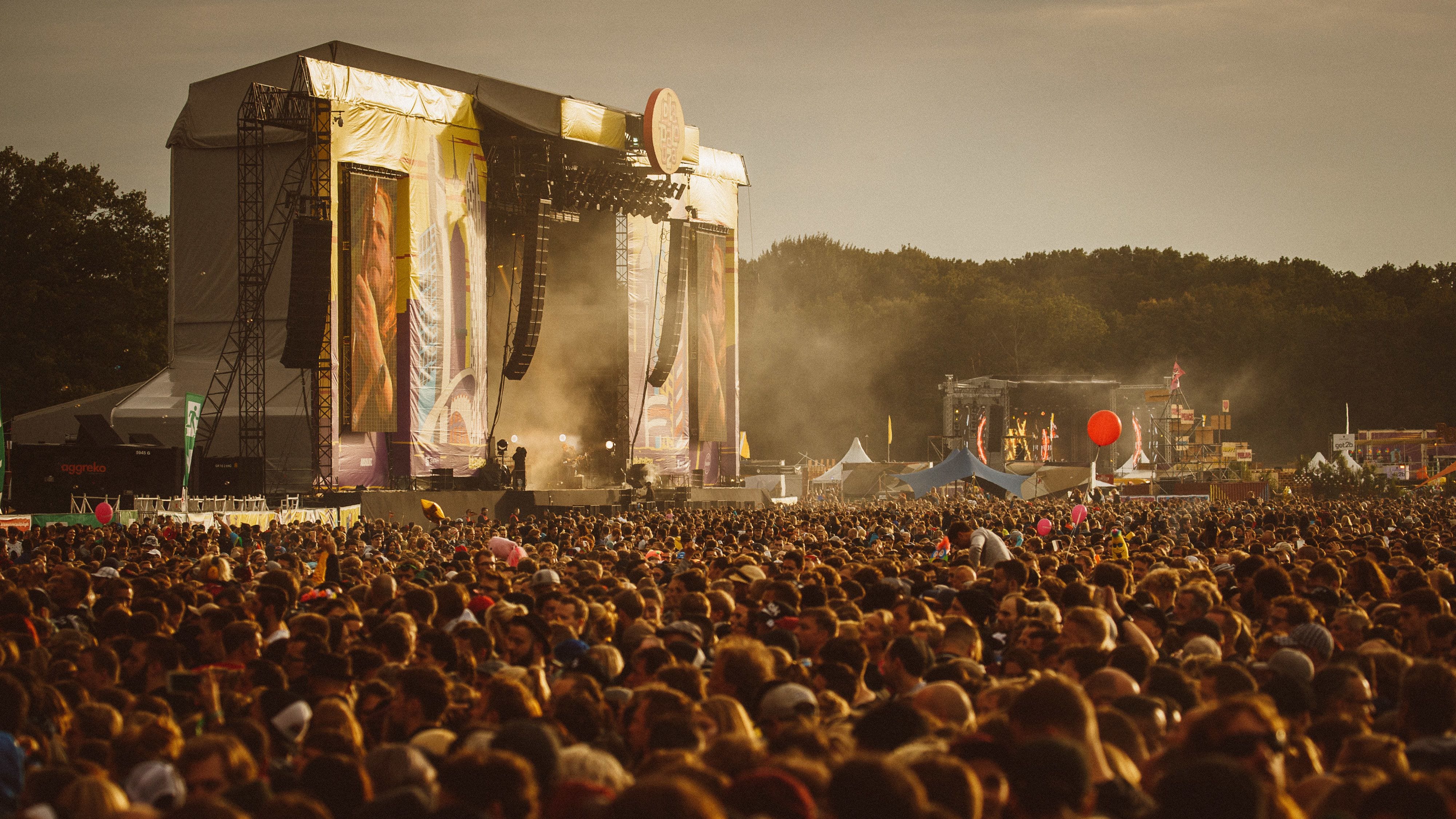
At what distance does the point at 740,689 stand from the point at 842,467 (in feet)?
159

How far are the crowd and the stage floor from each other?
16474mm

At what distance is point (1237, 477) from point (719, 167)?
19986 millimetres

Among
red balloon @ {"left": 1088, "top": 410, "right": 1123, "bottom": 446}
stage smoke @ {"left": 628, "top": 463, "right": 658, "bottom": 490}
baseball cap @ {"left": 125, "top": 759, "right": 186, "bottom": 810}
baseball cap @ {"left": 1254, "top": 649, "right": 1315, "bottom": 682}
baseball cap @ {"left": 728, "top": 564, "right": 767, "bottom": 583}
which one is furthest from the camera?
stage smoke @ {"left": 628, "top": 463, "right": 658, "bottom": 490}

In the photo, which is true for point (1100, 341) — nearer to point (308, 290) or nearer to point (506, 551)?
point (308, 290)

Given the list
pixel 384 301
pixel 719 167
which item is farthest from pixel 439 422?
pixel 719 167

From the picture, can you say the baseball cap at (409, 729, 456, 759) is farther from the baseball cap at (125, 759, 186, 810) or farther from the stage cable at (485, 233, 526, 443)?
the stage cable at (485, 233, 526, 443)

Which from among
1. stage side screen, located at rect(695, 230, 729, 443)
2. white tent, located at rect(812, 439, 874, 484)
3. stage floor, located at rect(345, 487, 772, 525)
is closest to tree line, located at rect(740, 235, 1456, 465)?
white tent, located at rect(812, 439, 874, 484)

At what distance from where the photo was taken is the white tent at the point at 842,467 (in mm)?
52188

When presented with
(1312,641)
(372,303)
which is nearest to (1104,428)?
(372,303)

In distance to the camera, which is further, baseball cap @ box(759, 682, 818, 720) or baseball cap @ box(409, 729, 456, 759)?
baseball cap @ box(759, 682, 818, 720)

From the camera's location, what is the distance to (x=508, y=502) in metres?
30.3

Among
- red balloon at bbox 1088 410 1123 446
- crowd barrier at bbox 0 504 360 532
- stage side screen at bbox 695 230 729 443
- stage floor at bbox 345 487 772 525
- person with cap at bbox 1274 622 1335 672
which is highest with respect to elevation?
stage side screen at bbox 695 230 729 443

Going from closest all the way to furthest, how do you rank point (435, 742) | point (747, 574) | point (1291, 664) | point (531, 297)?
1. point (435, 742)
2. point (1291, 664)
3. point (747, 574)
4. point (531, 297)

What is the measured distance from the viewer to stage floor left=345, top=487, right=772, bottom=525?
1078 inches
